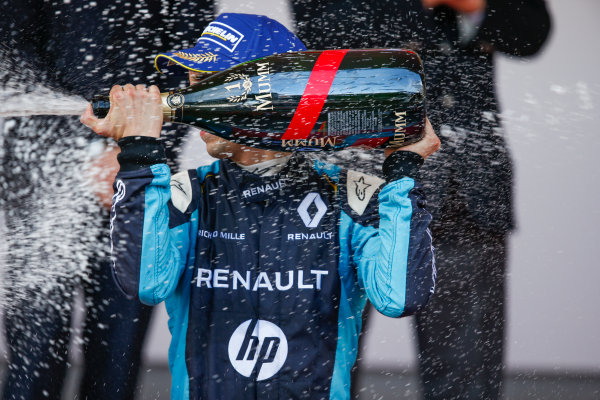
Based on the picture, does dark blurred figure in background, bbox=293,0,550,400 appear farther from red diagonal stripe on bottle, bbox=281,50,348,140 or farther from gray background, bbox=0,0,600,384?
red diagonal stripe on bottle, bbox=281,50,348,140

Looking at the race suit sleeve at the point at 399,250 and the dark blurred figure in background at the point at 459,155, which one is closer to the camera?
the race suit sleeve at the point at 399,250

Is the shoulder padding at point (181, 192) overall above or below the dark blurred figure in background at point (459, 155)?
above

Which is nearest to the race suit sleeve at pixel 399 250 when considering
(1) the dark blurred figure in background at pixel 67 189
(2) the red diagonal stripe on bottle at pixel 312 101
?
(2) the red diagonal stripe on bottle at pixel 312 101

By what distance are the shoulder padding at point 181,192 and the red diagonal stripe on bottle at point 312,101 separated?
195 millimetres

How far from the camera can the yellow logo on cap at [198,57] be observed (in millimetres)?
1068

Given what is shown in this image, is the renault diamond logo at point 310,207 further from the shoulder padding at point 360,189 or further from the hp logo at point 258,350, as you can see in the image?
the hp logo at point 258,350

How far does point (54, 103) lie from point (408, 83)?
0.87m

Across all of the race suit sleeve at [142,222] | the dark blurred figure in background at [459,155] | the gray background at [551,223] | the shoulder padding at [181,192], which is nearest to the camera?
the race suit sleeve at [142,222]

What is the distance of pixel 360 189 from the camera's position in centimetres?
110

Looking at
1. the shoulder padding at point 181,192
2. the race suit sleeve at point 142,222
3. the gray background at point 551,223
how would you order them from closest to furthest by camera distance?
the race suit sleeve at point 142,222, the shoulder padding at point 181,192, the gray background at point 551,223

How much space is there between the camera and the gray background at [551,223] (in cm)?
190

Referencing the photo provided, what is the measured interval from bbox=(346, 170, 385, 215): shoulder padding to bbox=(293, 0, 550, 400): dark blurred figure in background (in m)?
0.52

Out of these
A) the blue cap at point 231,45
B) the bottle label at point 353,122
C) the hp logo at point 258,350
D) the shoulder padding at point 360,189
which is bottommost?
the hp logo at point 258,350

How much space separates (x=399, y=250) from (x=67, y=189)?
1042 mm
